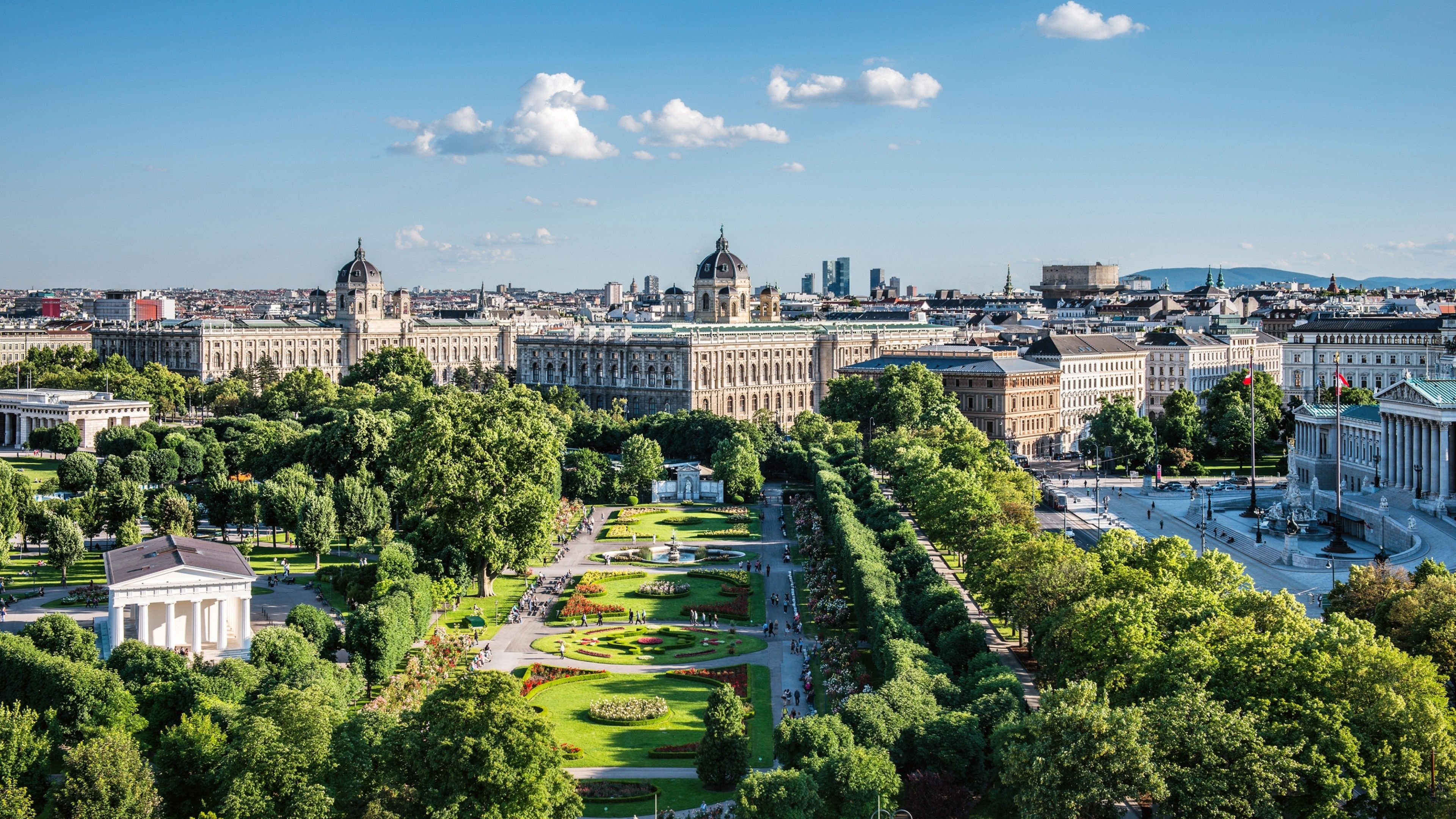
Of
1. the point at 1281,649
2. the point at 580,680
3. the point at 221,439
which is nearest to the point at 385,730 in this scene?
the point at 580,680

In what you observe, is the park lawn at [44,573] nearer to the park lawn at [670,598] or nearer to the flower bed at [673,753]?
the park lawn at [670,598]

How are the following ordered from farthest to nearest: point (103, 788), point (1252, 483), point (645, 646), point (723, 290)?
point (723, 290) → point (1252, 483) → point (645, 646) → point (103, 788)

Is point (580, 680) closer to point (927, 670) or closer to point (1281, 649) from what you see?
point (927, 670)

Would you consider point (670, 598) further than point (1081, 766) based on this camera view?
Yes

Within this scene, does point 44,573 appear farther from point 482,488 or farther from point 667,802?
point 667,802

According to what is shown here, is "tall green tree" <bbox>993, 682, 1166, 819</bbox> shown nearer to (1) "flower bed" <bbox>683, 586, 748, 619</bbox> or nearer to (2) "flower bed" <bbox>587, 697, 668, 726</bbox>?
(2) "flower bed" <bbox>587, 697, 668, 726</bbox>

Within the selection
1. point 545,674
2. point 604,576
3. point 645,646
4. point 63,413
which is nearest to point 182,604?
point 545,674

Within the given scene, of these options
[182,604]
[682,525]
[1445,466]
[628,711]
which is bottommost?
[628,711]
